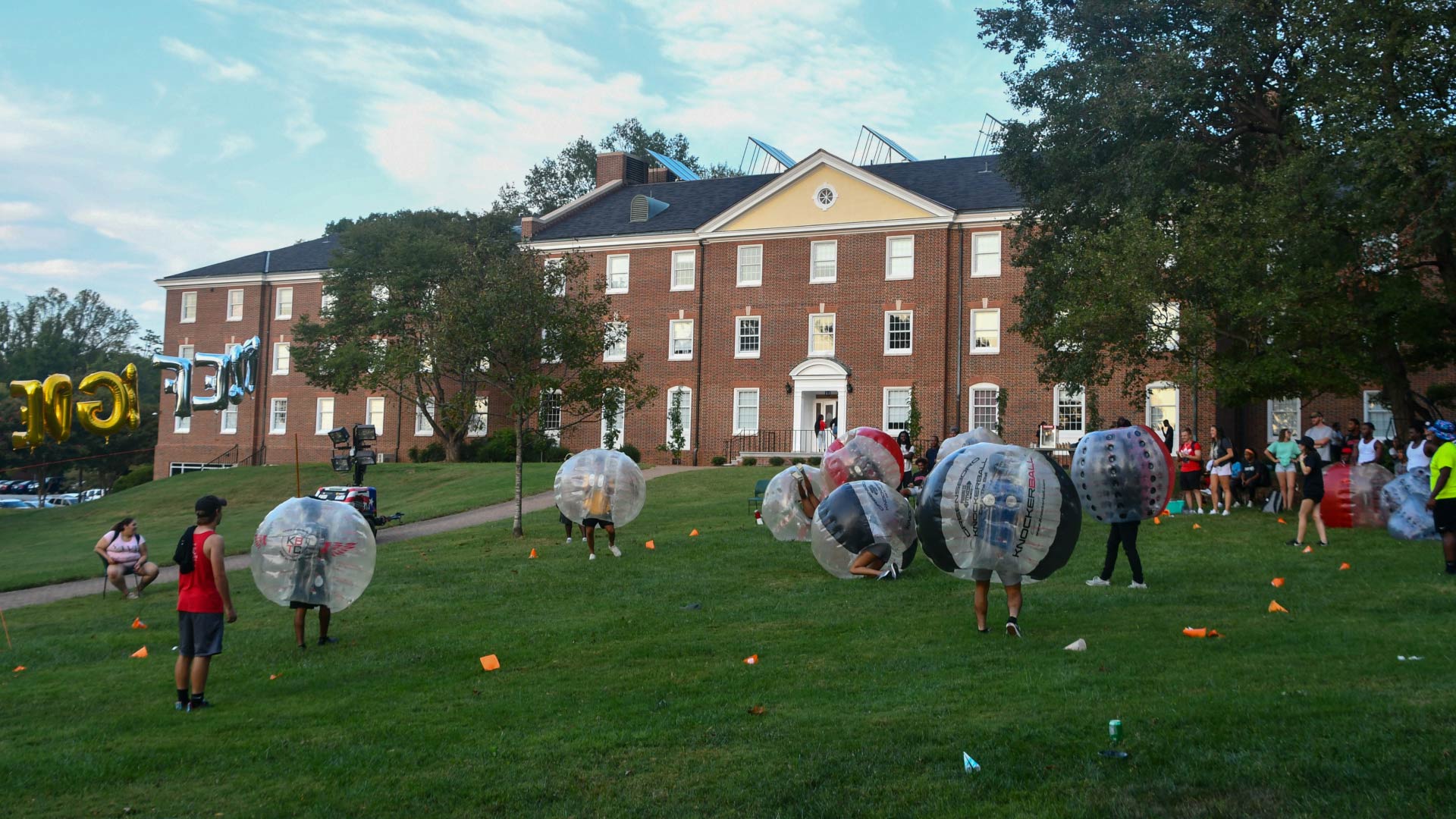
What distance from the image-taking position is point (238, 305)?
58062mm

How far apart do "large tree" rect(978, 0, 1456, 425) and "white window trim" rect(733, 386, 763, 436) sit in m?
18.9

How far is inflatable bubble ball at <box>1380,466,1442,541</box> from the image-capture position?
16.1 m

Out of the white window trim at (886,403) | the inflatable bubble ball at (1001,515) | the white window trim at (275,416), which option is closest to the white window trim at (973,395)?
the white window trim at (886,403)

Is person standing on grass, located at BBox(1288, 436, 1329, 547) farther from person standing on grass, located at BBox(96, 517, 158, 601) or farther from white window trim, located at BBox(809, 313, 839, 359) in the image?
white window trim, located at BBox(809, 313, 839, 359)

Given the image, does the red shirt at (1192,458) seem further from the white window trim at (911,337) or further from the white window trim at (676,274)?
the white window trim at (676,274)

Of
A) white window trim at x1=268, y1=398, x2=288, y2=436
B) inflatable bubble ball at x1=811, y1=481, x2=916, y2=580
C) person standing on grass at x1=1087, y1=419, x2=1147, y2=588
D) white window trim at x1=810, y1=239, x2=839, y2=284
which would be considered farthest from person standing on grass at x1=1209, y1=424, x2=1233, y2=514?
white window trim at x1=268, y1=398, x2=288, y2=436

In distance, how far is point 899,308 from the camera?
141 feet

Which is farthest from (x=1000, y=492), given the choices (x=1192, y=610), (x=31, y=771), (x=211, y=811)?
(x=31, y=771)

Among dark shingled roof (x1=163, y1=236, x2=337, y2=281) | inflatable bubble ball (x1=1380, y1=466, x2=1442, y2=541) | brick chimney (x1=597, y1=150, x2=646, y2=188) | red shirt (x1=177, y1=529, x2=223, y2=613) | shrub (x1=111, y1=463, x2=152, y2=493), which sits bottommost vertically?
shrub (x1=111, y1=463, x2=152, y2=493)

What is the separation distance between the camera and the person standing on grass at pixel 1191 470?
21125 mm

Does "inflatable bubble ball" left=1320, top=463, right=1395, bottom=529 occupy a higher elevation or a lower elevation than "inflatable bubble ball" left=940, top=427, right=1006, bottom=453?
lower

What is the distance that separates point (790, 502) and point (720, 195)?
34497 millimetres

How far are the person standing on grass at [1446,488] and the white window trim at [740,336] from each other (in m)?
32.7

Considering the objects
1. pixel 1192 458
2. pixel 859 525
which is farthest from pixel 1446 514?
pixel 1192 458
